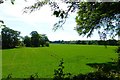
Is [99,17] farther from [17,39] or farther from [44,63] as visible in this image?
[17,39]

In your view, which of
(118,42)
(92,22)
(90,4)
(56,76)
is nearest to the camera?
(56,76)

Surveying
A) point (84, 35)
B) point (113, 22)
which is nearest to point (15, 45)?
point (84, 35)

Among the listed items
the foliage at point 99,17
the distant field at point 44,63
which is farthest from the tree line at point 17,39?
the foliage at point 99,17

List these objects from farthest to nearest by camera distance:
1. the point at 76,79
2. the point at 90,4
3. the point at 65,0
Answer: the point at 90,4
the point at 65,0
the point at 76,79

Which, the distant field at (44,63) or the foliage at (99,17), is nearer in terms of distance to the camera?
the foliage at (99,17)

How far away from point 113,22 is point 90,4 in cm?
548

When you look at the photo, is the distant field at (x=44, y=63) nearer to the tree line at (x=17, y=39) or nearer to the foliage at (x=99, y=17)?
the foliage at (x=99, y=17)

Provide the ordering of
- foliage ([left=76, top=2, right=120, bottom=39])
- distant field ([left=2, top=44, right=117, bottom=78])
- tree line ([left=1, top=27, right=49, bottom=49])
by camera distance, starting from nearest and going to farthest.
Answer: foliage ([left=76, top=2, right=120, bottom=39]) → distant field ([left=2, top=44, right=117, bottom=78]) → tree line ([left=1, top=27, right=49, bottom=49])

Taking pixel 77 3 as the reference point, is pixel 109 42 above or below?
below

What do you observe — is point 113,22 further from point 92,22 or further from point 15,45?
point 15,45

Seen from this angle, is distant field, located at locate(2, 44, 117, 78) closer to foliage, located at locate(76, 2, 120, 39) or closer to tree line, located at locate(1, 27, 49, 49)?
foliage, located at locate(76, 2, 120, 39)

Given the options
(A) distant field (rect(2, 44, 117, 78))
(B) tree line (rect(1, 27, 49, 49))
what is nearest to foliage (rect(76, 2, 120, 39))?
(A) distant field (rect(2, 44, 117, 78))

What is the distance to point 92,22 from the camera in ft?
82.4

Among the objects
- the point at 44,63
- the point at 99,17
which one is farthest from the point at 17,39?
the point at 99,17
